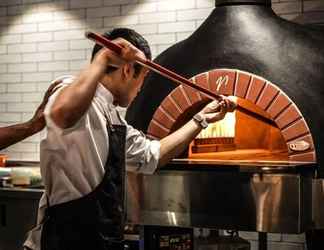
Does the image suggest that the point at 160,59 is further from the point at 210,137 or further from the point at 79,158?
the point at 79,158

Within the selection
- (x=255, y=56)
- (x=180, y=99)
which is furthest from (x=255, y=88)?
(x=180, y=99)

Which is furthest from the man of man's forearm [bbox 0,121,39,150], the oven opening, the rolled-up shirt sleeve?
the oven opening

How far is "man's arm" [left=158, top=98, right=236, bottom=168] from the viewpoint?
7.93 ft

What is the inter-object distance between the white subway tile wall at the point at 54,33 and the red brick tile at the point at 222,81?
3.09 feet

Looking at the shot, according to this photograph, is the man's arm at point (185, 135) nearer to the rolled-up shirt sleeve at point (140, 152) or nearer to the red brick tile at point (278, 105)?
the rolled-up shirt sleeve at point (140, 152)

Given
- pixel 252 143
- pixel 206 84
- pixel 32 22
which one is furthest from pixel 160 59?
pixel 32 22

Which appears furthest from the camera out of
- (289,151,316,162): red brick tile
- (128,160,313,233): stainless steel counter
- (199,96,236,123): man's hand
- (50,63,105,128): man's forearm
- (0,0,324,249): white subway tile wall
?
(0,0,324,249): white subway tile wall

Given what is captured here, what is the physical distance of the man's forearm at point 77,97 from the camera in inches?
66.6

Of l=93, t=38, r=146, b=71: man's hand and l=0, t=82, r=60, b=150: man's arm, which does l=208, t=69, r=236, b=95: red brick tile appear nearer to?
l=0, t=82, r=60, b=150: man's arm

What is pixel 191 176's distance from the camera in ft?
10.0

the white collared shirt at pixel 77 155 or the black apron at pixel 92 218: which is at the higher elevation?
the white collared shirt at pixel 77 155

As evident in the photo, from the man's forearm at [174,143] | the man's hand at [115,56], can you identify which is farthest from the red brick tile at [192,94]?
the man's hand at [115,56]

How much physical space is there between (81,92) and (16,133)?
2.89ft

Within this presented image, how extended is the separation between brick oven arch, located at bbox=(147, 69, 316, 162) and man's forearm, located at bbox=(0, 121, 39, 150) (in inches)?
44.6
